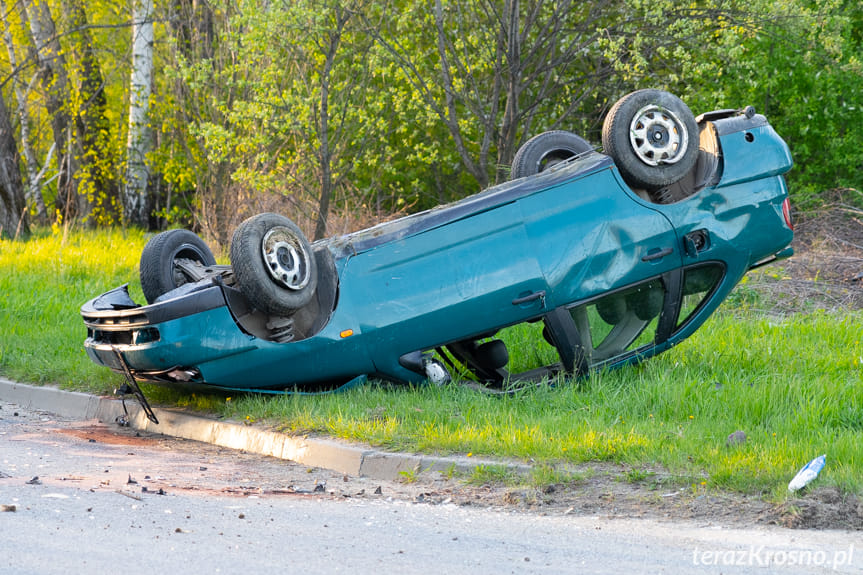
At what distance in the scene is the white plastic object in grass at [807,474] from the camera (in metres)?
5.23

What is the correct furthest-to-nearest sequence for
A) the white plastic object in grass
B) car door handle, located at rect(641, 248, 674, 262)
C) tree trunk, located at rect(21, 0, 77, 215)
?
1. tree trunk, located at rect(21, 0, 77, 215)
2. car door handle, located at rect(641, 248, 674, 262)
3. the white plastic object in grass

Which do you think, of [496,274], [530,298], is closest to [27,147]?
[496,274]

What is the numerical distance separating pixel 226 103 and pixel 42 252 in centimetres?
371

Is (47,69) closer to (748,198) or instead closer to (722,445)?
(748,198)

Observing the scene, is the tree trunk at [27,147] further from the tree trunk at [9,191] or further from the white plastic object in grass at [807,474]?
the white plastic object in grass at [807,474]

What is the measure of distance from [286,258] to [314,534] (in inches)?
103

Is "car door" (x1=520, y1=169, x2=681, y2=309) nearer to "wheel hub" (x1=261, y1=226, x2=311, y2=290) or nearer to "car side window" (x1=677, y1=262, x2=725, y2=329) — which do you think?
"car side window" (x1=677, y1=262, x2=725, y2=329)

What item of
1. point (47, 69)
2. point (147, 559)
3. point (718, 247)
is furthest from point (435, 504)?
point (47, 69)

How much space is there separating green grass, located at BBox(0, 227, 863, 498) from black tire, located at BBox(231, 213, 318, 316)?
77 cm

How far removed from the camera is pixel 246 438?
276 inches

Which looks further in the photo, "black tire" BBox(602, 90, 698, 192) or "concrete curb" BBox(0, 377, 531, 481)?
"black tire" BBox(602, 90, 698, 192)

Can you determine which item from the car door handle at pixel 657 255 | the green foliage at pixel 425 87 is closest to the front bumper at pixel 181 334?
the car door handle at pixel 657 255

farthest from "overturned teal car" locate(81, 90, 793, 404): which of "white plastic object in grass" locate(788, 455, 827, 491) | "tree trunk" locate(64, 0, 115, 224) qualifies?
"tree trunk" locate(64, 0, 115, 224)

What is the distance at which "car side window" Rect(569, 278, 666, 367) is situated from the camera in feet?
24.8
